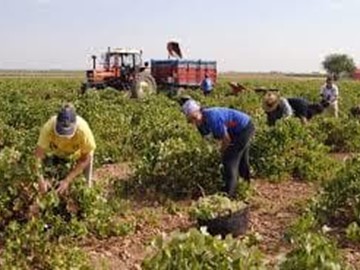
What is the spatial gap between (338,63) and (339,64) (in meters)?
0.17

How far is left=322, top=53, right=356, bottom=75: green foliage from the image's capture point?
281 feet

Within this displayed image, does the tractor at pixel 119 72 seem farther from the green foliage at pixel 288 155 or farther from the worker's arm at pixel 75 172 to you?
the worker's arm at pixel 75 172

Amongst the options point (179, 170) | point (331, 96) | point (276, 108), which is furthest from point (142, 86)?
point (179, 170)

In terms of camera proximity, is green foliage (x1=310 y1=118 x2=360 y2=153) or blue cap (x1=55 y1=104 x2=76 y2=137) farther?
green foliage (x1=310 y1=118 x2=360 y2=153)

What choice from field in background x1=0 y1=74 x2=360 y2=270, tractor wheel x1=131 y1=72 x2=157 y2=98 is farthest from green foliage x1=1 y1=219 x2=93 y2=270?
tractor wheel x1=131 y1=72 x2=157 y2=98

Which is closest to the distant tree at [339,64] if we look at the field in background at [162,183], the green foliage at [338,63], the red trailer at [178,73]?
the green foliage at [338,63]

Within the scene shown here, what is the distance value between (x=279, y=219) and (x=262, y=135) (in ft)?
6.68

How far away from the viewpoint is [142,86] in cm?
2291

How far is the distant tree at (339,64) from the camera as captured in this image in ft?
281

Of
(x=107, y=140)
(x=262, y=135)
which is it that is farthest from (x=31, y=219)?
(x=107, y=140)

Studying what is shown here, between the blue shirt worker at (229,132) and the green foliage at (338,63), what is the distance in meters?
79.6

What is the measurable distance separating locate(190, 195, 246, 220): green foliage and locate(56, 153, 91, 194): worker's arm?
1092mm

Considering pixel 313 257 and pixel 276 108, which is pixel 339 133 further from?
pixel 313 257

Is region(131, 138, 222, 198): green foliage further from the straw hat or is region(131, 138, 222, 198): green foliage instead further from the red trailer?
the red trailer
